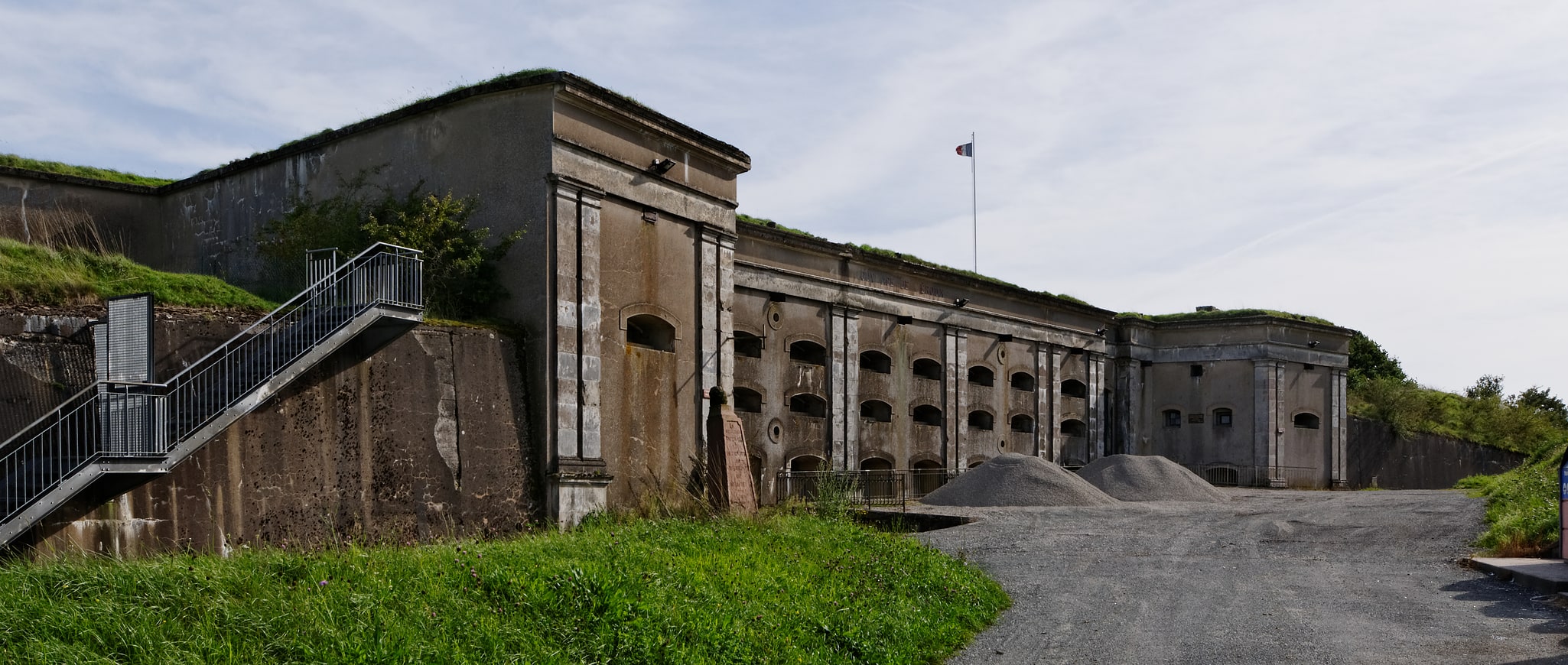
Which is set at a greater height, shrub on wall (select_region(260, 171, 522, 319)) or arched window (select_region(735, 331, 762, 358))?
shrub on wall (select_region(260, 171, 522, 319))

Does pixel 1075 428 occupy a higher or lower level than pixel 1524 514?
higher

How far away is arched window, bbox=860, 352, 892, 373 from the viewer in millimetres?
29219

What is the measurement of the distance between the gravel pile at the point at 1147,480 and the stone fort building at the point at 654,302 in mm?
3344

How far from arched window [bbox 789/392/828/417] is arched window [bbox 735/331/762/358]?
2.11m

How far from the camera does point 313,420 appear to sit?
45.2 feet

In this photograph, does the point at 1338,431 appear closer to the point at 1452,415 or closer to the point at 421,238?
the point at 1452,415

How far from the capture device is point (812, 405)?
27.1 meters

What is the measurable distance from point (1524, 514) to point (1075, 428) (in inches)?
727

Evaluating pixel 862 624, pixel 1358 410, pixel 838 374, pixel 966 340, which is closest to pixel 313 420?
pixel 862 624

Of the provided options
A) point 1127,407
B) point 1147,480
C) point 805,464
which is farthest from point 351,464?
point 1127,407

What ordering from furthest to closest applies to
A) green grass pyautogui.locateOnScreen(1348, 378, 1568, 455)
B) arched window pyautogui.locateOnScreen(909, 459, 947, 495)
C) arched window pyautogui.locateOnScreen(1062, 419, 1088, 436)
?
green grass pyautogui.locateOnScreen(1348, 378, 1568, 455)
arched window pyautogui.locateOnScreen(1062, 419, 1088, 436)
arched window pyautogui.locateOnScreen(909, 459, 947, 495)

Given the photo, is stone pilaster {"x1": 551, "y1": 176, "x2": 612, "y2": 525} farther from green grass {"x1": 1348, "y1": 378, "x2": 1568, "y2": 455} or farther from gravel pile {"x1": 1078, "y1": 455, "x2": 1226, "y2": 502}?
green grass {"x1": 1348, "y1": 378, "x2": 1568, "y2": 455}

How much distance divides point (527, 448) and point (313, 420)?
11.6ft

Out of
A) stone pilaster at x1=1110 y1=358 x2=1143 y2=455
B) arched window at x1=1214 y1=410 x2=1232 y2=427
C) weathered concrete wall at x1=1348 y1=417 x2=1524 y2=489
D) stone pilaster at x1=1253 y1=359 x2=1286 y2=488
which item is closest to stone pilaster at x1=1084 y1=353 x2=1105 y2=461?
stone pilaster at x1=1110 y1=358 x2=1143 y2=455
